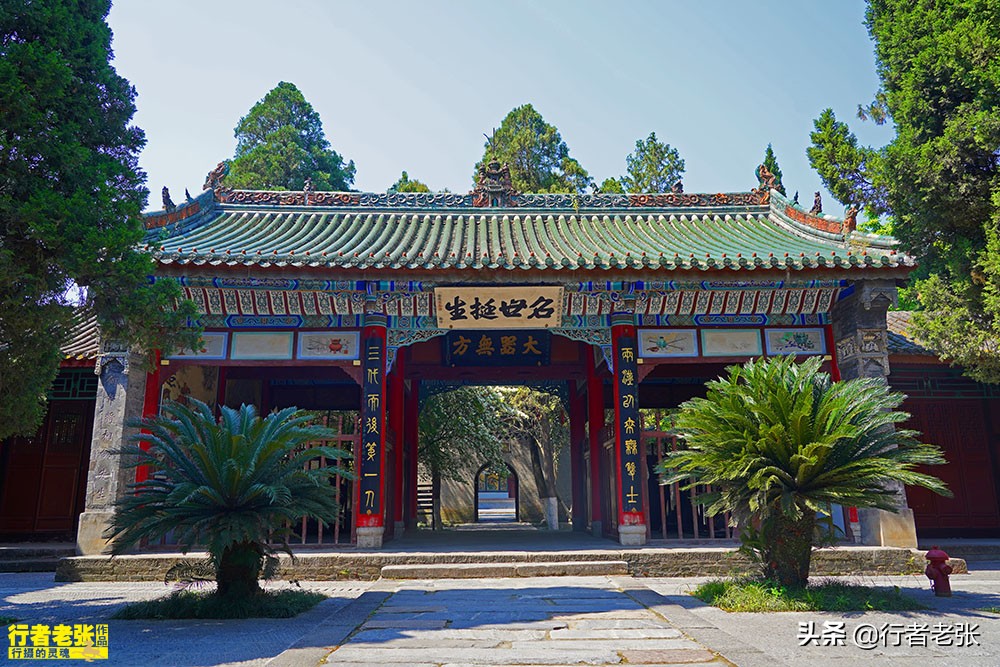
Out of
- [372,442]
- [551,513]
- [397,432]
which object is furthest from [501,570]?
[551,513]

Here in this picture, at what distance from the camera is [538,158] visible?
1148 inches

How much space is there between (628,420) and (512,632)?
5.43 metres

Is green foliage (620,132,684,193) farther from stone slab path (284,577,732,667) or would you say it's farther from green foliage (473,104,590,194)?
stone slab path (284,577,732,667)

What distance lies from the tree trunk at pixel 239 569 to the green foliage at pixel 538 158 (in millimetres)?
23697

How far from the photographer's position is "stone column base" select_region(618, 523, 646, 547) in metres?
9.70

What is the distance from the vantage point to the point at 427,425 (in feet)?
59.6

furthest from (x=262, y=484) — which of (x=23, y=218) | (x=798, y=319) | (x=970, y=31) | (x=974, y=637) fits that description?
(x=970, y=31)

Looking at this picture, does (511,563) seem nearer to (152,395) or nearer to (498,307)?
(498,307)

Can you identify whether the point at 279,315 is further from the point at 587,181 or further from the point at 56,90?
the point at 587,181

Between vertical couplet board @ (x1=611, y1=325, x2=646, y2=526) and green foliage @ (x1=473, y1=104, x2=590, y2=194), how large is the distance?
1885 centimetres

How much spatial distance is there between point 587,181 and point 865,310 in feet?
65.2

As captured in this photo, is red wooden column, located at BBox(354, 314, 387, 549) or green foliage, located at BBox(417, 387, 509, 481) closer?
red wooden column, located at BBox(354, 314, 387, 549)

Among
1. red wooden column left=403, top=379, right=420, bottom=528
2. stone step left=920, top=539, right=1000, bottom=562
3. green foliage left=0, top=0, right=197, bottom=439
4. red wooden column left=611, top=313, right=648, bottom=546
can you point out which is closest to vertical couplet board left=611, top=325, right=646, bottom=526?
red wooden column left=611, top=313, right=648, bottom=546

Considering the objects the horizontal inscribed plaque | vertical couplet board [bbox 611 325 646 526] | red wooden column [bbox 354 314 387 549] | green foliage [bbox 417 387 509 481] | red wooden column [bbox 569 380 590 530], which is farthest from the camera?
green foliage [bbox 417 387 509 481]
